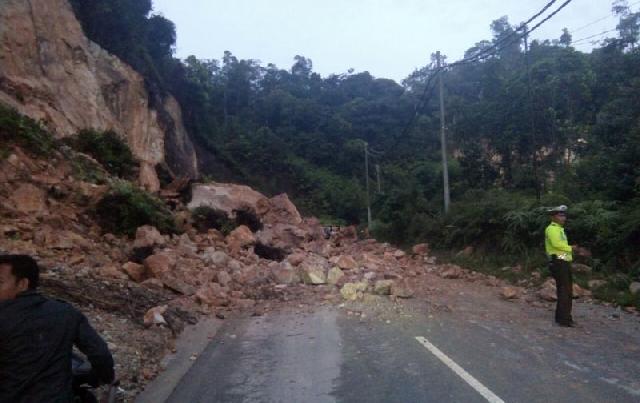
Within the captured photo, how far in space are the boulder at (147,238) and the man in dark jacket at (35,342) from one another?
10.0 m

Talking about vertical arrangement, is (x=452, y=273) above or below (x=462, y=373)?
below

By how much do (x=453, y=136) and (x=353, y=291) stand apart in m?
27.8

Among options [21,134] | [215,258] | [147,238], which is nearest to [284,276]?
[215,258]

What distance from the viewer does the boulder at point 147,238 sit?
12.7 meters

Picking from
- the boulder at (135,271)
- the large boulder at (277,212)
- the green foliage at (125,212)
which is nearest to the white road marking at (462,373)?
the boulder at (135,271)

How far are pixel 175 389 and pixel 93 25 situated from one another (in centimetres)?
2372

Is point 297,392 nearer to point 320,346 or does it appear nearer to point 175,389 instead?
point 175,389

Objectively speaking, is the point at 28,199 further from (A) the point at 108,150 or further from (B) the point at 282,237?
(B) the point at 282,237

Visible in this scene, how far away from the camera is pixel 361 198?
4522 cm

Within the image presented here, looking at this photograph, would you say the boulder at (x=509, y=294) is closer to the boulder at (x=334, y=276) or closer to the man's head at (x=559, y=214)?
the man's head at (x=559, y=214)

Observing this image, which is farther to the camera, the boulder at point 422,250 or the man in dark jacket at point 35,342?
the boulder at point 422,250

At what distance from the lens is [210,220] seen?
1931cm

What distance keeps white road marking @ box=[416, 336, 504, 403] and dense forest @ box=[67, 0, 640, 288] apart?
5782mm

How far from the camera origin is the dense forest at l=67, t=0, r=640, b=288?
1521cm
